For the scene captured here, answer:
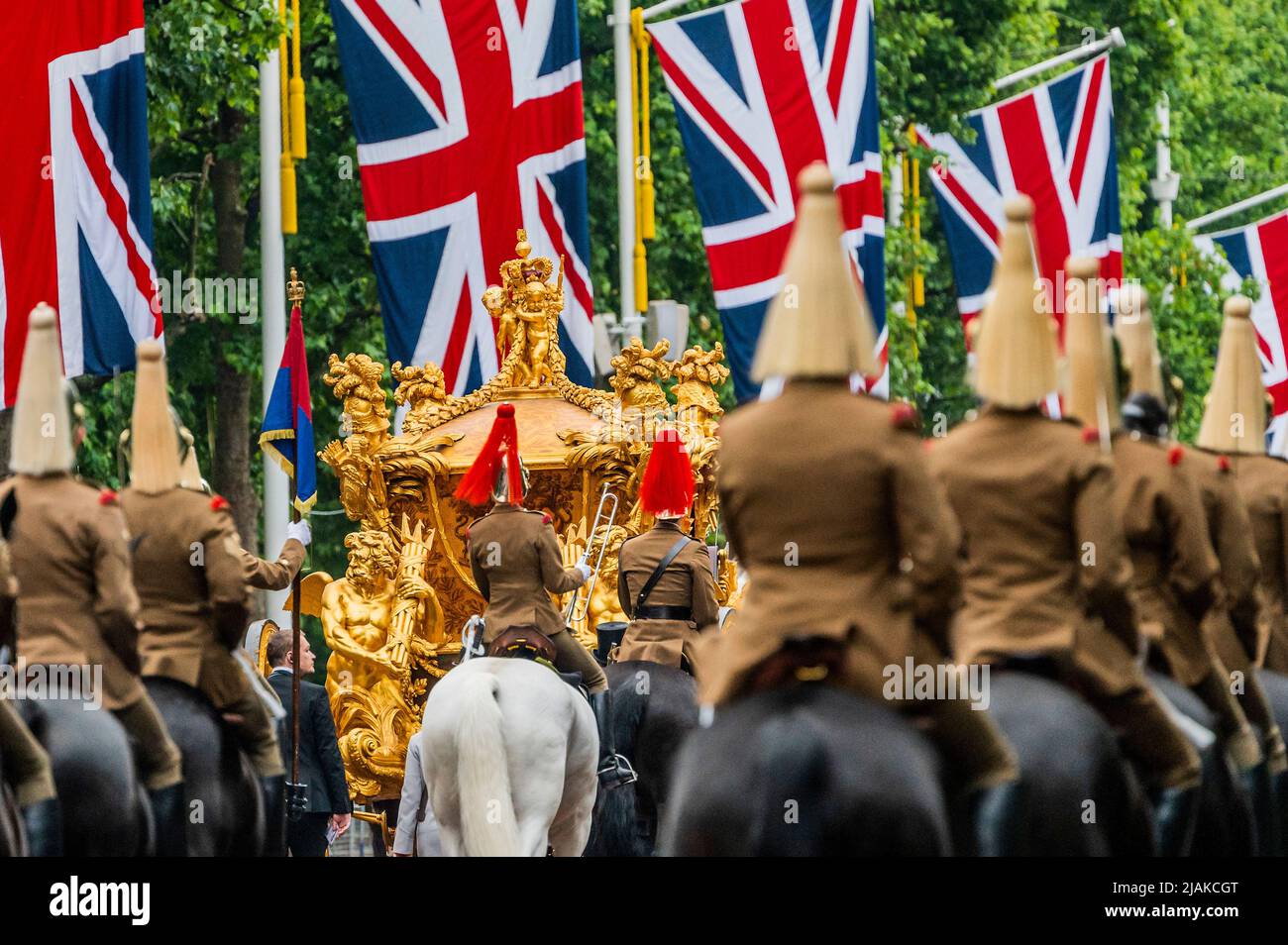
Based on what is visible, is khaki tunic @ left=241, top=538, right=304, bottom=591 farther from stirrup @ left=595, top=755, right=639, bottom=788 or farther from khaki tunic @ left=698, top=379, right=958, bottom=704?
khaki tunic @ left=698, top=379, right=958, bottom=704

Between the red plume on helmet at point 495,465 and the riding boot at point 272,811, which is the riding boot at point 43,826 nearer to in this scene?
the riding boot at point 272,811

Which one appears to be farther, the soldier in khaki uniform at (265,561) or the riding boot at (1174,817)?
the soldier in khaki uniform at (265,561)

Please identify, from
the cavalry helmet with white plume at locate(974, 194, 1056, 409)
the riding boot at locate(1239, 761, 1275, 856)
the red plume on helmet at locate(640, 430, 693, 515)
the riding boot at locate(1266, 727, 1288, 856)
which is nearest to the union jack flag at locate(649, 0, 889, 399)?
the red plume on helmet at locate(640, 430, 693, 515)

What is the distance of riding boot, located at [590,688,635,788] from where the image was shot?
630 inches

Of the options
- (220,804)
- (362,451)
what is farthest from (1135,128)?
(220,804)

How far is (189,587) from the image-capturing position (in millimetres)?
11180

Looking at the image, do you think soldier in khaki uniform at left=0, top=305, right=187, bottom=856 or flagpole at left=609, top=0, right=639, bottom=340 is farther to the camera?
flagpole at left=609, top=0, right=639, bottom=340

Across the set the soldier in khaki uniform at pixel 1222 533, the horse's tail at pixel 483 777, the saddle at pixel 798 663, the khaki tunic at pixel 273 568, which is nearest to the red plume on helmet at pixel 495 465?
the khaki tunic at pixel 273 568

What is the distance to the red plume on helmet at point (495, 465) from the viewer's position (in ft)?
52.3

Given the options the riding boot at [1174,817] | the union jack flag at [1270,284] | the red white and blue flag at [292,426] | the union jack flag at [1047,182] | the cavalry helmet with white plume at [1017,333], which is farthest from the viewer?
the union jack flag at [1270,284]

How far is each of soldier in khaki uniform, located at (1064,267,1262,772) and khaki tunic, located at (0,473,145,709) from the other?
3.30 meters

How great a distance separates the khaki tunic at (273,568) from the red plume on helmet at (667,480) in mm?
3081

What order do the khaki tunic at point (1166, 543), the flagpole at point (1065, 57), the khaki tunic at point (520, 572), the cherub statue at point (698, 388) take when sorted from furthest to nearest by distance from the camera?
the flagpole at point (1065, 57)
the cherub statue at point (698, 388)
the khaki tunic at point (520, 572)
the khaki tunic at point (1166, 543)
